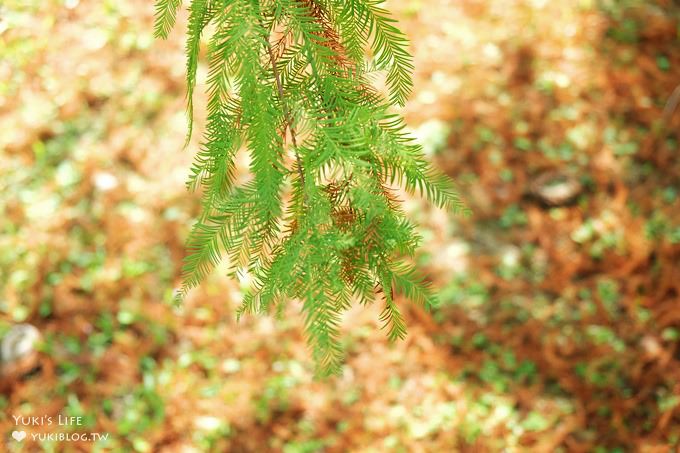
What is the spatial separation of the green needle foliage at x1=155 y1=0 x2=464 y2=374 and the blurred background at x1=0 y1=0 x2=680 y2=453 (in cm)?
197

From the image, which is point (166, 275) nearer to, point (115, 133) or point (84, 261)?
point (84, 261)

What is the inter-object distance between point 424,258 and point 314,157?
252 cm

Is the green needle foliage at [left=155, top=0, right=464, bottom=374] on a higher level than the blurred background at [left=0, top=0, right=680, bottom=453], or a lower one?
higher

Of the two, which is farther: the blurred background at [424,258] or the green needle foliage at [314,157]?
the blurred background at [424,258]

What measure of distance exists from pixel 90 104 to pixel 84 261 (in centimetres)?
113

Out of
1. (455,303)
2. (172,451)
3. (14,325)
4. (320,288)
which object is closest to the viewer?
(320,288)

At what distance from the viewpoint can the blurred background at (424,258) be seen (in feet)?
9.56

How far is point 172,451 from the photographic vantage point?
280 centimetres

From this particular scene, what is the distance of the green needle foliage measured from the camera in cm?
97

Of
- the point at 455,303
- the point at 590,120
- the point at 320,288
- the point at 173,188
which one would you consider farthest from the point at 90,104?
the point at 320,288

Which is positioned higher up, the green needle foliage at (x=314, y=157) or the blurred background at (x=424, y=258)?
the green needle foliage at (x=314, y=157)

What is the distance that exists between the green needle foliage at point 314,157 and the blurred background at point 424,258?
1.97 meters

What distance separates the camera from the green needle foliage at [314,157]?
0.97 metres

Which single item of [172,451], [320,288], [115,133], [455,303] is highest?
[320,288]
